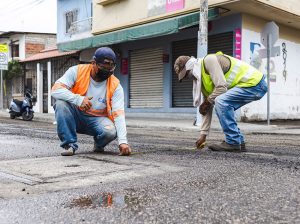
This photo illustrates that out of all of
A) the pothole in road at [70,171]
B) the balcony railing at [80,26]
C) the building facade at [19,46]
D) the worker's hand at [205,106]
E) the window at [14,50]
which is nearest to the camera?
the pothole in road at [70,171]

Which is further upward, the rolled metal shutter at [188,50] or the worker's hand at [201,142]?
the rolled metal shutter at [188,50]

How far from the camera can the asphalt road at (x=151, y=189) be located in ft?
7.92

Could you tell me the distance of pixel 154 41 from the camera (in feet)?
58.3

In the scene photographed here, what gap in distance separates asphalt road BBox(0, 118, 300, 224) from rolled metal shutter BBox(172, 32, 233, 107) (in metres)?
10.7

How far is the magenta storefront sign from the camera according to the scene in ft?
50.2

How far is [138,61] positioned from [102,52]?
1443 centimetres

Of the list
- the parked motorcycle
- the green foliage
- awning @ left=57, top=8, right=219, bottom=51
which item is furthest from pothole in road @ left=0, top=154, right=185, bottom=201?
the green foliage

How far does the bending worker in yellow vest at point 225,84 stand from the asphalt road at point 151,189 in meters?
0.69

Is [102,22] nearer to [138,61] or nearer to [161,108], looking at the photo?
[138,61]

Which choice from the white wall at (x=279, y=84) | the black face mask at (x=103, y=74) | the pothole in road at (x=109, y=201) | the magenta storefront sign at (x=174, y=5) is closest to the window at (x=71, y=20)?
the magenta storefront sign at (x=174, y=5)

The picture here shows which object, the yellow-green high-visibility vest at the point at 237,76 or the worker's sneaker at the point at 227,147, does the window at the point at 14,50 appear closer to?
the yellow-green high-visibility vest at the point at 237,76

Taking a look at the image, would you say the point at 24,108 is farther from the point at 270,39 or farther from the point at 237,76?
the point at 237,76

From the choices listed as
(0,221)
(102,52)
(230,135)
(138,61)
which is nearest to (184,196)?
(0,221)

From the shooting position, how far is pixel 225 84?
211 inches
